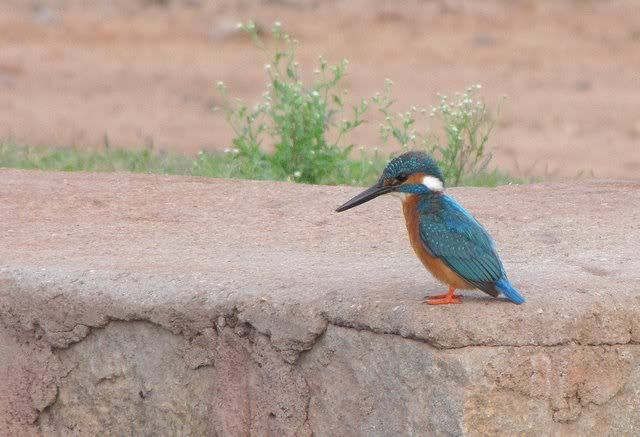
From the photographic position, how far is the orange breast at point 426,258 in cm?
389

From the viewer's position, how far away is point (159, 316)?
4.29 meters

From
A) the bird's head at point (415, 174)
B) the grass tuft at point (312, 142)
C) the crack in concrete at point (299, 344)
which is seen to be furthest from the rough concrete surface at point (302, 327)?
the grass tuft at point (312, 142)

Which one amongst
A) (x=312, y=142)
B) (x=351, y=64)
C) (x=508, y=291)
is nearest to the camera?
(x=508, y=291)

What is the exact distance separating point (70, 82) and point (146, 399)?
945 centimetres

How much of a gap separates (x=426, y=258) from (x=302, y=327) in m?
0.41

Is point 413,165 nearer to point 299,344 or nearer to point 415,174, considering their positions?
point 415,174

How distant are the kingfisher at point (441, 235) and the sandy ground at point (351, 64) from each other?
7030mm

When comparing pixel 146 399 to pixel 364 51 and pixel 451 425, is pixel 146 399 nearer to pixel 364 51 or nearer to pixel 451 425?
pixel 451 425

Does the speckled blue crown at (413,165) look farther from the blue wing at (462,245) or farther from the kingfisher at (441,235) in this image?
the blue wing at (462,245)

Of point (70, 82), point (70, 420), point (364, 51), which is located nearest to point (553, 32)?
point (364, 51)

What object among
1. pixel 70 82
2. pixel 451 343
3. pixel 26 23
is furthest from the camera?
pixel 26 23

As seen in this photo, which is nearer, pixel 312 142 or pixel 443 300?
pixel 443 300

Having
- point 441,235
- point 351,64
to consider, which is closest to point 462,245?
point 441,235

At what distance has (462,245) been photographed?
12.8 ft
